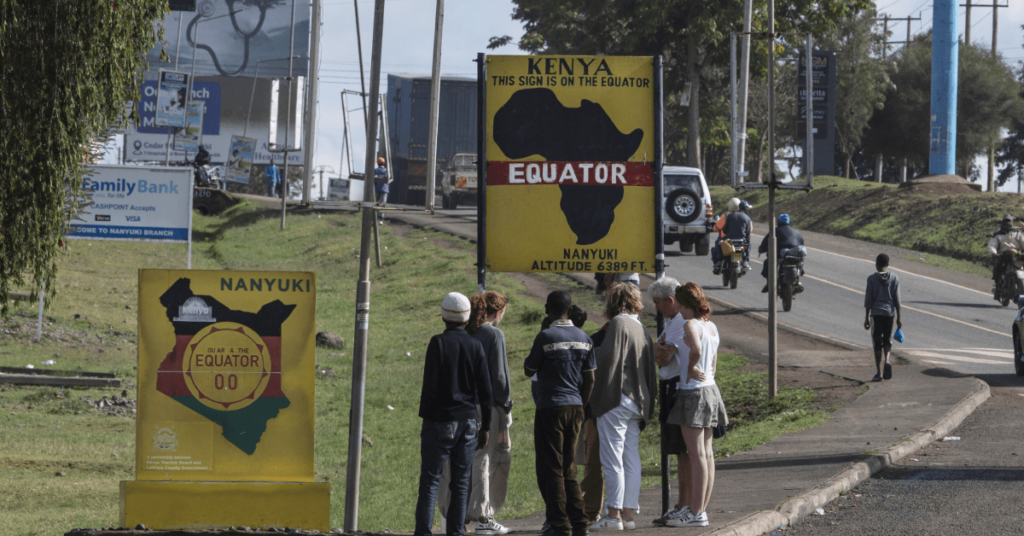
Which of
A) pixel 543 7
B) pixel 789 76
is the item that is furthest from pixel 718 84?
pixel 789 76

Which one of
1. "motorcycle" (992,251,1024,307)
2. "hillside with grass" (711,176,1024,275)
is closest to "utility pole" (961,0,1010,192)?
"hillside with grass" (711,176,1024,275)

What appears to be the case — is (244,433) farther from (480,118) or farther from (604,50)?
(604,50)

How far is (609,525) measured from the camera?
7.57 meters

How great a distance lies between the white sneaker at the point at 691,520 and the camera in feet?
24.3

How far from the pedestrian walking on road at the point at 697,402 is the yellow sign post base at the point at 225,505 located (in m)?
2.69

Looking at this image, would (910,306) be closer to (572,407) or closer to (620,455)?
(620,455)

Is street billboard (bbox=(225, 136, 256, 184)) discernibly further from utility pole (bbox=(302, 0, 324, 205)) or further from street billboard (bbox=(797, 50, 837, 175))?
utility pole (bbox=(302, 0, 324, 205))

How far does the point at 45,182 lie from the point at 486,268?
4.50 metres

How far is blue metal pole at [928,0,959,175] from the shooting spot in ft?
131

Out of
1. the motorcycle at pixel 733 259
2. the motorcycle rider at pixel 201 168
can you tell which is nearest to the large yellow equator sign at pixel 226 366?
the motorcycle at pixel 733 259

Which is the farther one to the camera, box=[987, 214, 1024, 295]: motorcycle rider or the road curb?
box=[987, 214, 1024, 295]: motorcycle rider

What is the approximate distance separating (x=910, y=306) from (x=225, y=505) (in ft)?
62.7

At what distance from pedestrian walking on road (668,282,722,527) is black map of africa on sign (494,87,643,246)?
1.85 metres

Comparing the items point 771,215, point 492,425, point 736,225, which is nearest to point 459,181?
point 736,225
